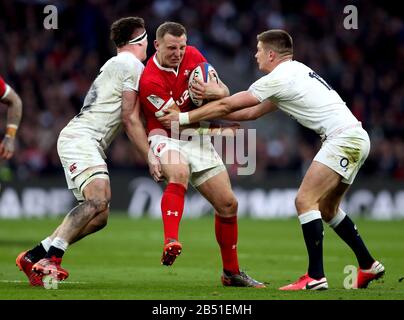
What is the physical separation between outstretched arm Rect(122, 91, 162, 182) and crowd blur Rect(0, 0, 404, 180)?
12.2 m

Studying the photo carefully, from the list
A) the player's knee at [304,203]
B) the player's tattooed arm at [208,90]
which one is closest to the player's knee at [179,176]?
the player's tattooed arm at [208,90]

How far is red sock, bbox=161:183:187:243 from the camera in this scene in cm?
906

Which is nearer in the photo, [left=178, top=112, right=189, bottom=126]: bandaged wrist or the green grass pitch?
the green grass pitch

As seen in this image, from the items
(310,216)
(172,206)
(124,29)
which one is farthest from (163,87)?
(310,216)

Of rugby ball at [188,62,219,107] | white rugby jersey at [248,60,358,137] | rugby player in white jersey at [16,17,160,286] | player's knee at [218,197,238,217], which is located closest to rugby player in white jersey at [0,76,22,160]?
rugby player in white jersey at [16,17,160,286]

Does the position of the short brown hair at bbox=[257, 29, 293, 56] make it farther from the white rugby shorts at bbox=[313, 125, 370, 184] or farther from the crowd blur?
the crowd blur

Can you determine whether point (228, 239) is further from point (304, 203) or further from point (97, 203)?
point (97, 203)

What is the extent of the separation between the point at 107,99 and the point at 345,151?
7.87 feet

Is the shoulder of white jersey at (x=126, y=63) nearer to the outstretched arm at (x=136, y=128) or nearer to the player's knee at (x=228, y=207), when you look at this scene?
the outstretched arm at (x=136, y=128)

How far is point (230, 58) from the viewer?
2664cm

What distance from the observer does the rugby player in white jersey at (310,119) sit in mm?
9008
